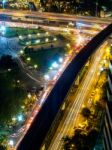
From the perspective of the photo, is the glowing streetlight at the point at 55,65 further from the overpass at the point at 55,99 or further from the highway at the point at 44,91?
the overpass at the point at 55,99

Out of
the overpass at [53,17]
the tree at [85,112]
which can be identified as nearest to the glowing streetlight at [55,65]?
the overpass at [53,17]

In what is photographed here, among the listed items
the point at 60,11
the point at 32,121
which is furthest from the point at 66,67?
the point at 60,11

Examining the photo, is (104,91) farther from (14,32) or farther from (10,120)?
(14,32)

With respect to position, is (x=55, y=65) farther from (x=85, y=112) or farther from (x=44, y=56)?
(x=85, y=112)

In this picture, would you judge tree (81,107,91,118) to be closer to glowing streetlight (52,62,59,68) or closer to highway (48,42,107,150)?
highway (48,42,107,150)

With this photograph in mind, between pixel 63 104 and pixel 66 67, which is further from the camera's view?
pixel 66 67

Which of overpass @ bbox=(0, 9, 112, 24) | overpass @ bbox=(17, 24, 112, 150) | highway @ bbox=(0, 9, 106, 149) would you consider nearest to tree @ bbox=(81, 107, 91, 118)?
overpass @ bbox=(17, 24, 112, 150)

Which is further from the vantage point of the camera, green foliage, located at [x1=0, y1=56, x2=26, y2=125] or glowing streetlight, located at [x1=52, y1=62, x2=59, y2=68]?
glowing streetlight, located at [x1=52, y1=62, x2=59, y2=68]

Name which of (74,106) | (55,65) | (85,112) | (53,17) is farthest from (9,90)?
(53,17)
